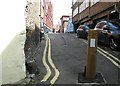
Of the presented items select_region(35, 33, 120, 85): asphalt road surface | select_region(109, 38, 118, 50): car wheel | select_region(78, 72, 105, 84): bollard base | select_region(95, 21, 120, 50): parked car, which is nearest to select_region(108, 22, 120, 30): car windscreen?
select_region(95, 21, 120, 50): parked car

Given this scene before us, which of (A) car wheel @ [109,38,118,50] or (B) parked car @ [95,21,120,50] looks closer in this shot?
(B) parked car @ [95,21,120,50]

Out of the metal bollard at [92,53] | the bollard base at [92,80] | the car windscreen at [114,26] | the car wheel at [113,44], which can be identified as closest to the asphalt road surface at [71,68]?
the bollard base at [92,80]

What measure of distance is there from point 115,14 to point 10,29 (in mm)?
17914

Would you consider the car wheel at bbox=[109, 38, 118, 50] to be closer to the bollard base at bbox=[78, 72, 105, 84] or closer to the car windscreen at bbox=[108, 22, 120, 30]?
the car windscreen at bbox=[108, 22, 120, 30]

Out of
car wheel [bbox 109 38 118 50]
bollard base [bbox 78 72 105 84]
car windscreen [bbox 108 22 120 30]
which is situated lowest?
bollard base [bbox 78 72 105 84]

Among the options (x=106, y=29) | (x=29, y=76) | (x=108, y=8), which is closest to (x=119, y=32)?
(x=106, y=29)

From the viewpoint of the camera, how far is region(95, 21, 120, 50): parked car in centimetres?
1283

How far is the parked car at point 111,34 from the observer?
42.1 ft

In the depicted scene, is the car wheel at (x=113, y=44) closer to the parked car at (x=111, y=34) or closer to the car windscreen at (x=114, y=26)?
the parked car at (x=111, y=34)

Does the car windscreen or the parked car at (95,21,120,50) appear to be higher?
the car windscreen

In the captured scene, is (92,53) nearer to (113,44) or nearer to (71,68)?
(71,68)

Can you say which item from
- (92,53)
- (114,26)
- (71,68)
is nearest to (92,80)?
Answer: (92,53)

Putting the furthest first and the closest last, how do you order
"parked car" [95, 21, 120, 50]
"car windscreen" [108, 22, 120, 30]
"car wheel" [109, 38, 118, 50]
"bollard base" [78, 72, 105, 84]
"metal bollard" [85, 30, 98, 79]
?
"car windscreen" [108, 22, 120, 30]
"car wheel" [109, 38, 118, 50]
"parked car" [95, 21, 120, 50]
"metal bollard" [85, 30, 98, 79]
"bollard base" [78, 72, 105, 84]

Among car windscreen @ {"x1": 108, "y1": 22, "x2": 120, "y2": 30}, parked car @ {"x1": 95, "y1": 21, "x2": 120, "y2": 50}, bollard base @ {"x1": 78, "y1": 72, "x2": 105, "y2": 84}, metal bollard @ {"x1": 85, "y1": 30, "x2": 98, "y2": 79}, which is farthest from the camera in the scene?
car windscreen @ {"x1": 108, "y1": 22, "x2": 120, "y2": 30}
